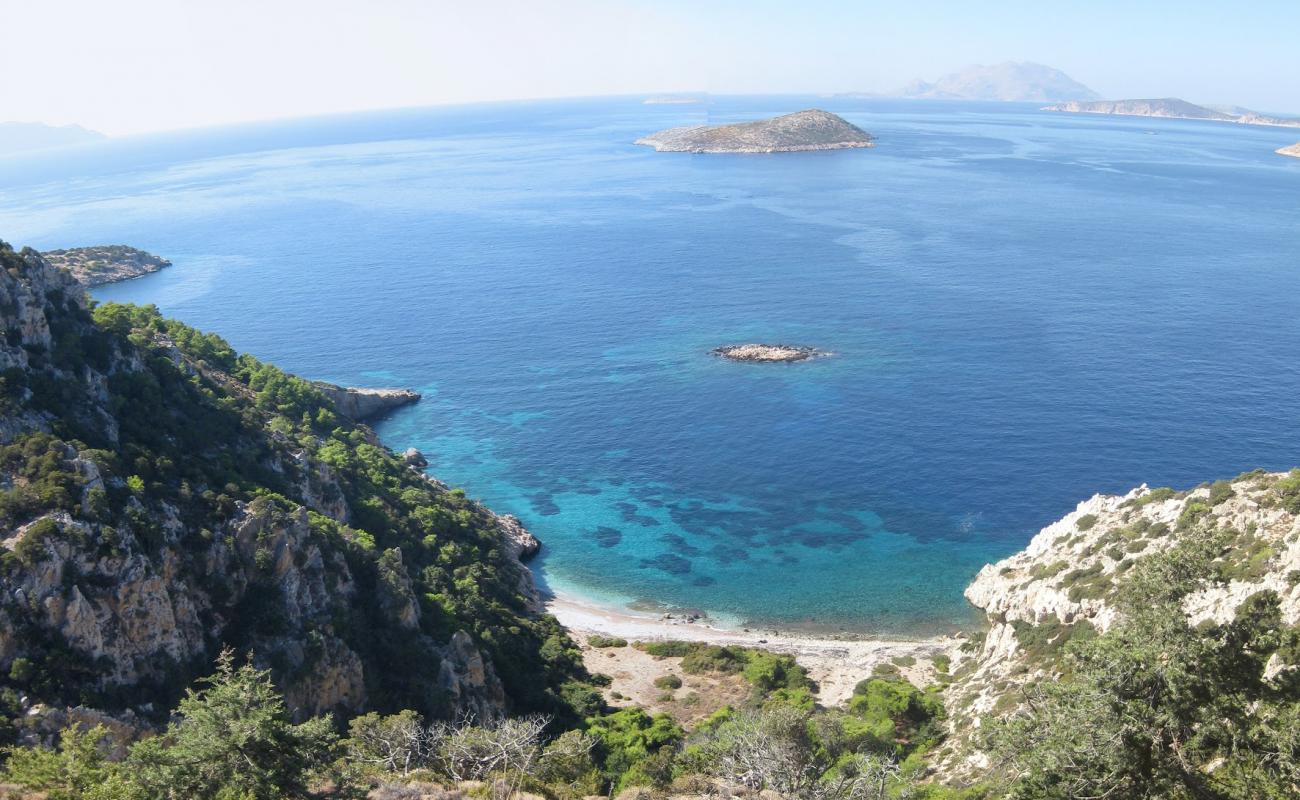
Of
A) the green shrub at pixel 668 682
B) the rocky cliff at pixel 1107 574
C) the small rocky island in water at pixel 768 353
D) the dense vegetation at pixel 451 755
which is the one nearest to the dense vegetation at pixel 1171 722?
the rocky cliff at pixel 1107 574

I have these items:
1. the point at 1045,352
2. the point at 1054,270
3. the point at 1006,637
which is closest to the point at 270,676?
the point at 1006,637

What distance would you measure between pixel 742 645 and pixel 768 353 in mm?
64216

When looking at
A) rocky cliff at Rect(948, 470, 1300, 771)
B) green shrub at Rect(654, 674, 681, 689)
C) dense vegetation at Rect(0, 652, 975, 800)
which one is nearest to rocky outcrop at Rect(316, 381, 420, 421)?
green shrub at Rect(654, 674, 681, 689)

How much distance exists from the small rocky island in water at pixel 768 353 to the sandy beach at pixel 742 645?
58.2 metres

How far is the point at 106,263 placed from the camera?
17175 centimetres

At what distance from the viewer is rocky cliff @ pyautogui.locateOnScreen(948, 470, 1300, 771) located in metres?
38.8

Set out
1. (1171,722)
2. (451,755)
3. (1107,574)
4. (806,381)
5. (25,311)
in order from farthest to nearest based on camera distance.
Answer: (806,381) → (1107,574) → (25,311) → (451,755) → (1171,722)

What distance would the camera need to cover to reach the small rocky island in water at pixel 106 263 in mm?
164125

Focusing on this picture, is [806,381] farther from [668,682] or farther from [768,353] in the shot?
[668,682]

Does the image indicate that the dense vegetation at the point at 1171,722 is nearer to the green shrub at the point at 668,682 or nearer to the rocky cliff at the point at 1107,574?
the rocky cliff at the point at 1107,574

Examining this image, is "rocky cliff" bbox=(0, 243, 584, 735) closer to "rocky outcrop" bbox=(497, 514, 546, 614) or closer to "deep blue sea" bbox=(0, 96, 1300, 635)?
"rocky outcrop" bbox=(497, 514, 546, 614)

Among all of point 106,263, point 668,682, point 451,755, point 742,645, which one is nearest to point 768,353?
point 742,645

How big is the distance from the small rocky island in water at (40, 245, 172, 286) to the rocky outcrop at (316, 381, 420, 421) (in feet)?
298

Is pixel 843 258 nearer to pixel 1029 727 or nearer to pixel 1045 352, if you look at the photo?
pixel 1045 352
